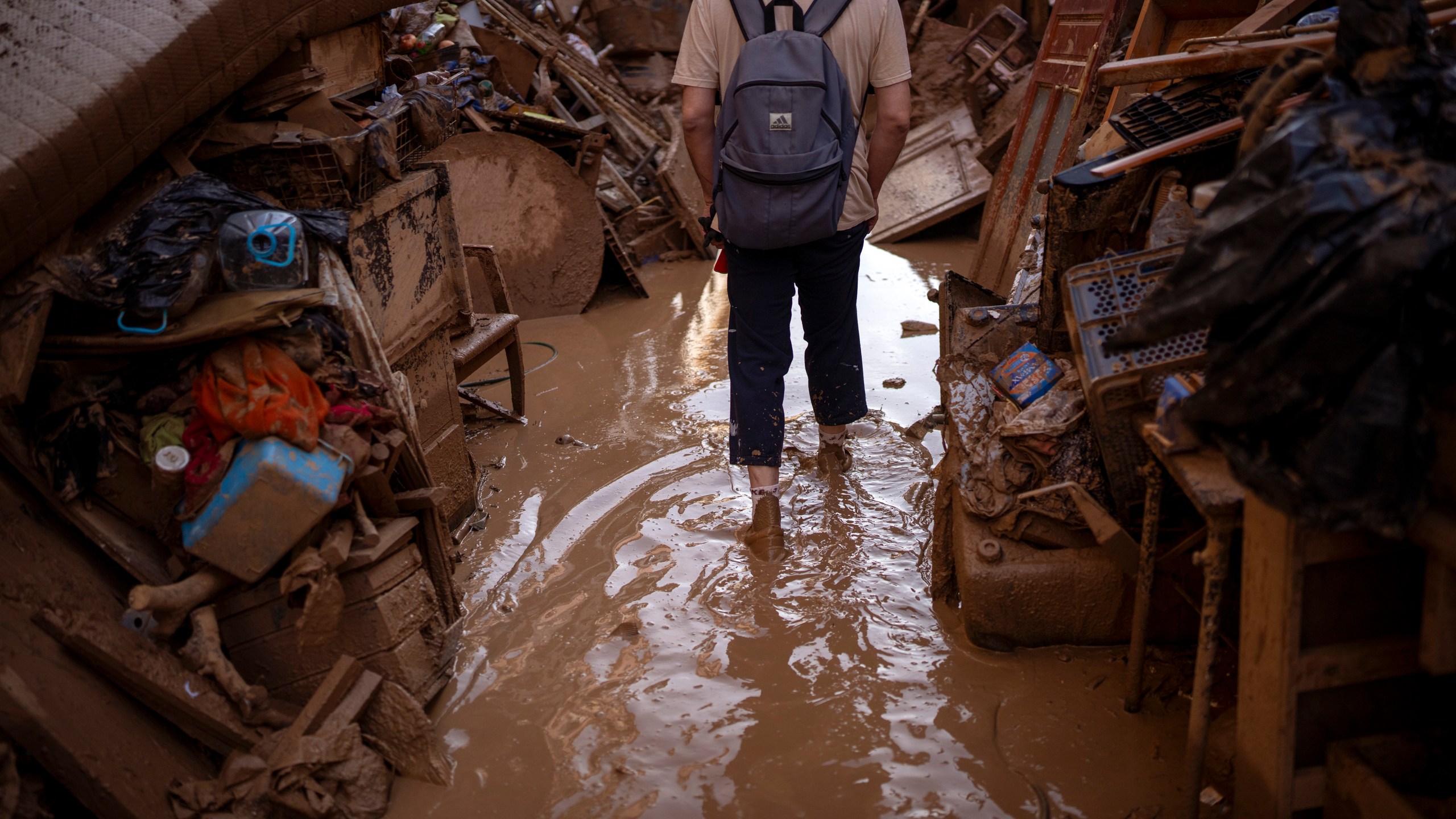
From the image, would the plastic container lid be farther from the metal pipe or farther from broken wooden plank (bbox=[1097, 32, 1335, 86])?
broken wooden plank (bbox=[1097, 32, 1335, 86])

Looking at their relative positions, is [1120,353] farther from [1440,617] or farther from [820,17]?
[820,17]

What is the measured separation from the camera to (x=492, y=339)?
3.94 metres

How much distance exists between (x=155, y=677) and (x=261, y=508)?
47cm

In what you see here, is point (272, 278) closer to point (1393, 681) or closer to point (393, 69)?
point (1393, 681)

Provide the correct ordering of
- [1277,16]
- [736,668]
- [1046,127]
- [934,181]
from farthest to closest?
[934,181] → [1046,127] → [1277,16] → [736,668]

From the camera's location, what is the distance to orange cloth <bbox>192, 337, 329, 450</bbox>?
2223mm

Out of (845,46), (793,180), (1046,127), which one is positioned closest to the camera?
(793,180)

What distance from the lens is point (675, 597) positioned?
9.77 ft

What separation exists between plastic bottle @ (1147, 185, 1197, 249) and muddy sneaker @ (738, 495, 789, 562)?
57.5 inches

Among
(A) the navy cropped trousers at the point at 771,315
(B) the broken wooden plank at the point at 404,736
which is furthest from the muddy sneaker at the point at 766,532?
(B) the broken wooden plank at the point at 404,736

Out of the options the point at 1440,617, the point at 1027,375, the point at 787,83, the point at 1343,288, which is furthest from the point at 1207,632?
the point at 787,83

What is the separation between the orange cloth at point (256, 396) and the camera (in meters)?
2.22

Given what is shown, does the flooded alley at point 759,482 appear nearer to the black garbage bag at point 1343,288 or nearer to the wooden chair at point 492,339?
the black garbage bag at point 1343,288

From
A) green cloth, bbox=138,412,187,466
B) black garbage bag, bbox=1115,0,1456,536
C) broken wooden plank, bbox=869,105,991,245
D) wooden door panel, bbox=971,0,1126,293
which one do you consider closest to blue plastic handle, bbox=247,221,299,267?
green cloth, bbox=138,412,187,466
